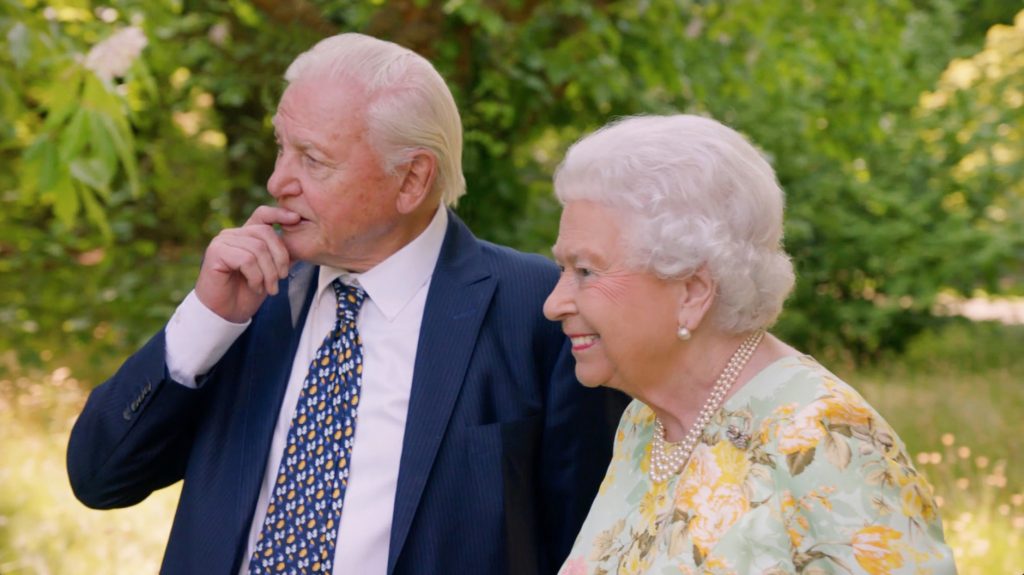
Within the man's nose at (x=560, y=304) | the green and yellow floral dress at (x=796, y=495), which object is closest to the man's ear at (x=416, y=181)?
the man's nose at (x=560, y=304)

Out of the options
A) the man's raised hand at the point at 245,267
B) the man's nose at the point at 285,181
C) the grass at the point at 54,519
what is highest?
the man's nose at the point at 285,181

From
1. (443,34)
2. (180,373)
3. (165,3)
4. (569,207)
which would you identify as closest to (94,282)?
(165,3)

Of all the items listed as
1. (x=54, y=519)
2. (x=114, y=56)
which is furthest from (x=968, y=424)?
(x=114, y=56)

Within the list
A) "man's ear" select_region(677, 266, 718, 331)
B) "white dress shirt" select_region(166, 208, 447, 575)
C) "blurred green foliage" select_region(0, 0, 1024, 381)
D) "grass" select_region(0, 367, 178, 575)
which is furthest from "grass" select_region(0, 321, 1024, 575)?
"man's ear" select_region(677, 266, 718, 331)

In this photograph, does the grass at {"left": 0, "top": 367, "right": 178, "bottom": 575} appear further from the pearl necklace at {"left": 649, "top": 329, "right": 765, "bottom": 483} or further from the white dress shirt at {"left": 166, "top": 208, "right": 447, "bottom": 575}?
the pearl necklace at {"left": 649, "top": 329, "right": 765, "bottom": 483}

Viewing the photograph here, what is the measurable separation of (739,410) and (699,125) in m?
0.45

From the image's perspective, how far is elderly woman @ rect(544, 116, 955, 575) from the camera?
5.71ft

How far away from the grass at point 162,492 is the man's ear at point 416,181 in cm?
318

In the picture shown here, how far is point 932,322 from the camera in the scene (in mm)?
11086

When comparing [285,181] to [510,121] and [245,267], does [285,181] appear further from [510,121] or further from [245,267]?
[510,121]

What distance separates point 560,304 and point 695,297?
23 centimetres

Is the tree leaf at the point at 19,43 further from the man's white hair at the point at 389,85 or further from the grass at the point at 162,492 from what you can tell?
the grass at the point at 162,492

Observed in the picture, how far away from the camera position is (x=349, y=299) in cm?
248

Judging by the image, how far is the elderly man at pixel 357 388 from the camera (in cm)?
232
